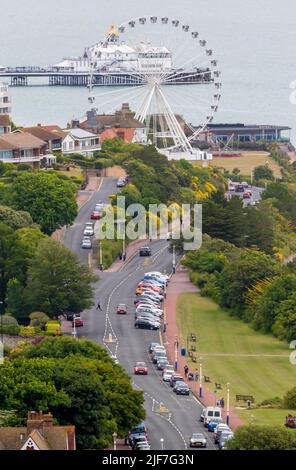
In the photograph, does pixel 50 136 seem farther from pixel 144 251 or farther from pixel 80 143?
pixel 144 251

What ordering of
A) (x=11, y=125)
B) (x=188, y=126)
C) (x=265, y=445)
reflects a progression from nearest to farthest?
(x=265, y=445) → (x=11, y=125) → (x=188, y=126)

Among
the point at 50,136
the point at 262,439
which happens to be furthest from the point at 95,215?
the point at 262,439

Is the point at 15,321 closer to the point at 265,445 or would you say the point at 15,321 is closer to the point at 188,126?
the point at 265,445

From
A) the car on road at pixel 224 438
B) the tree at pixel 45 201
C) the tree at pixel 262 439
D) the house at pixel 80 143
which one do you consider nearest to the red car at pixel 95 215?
the tree at pixel 45 201

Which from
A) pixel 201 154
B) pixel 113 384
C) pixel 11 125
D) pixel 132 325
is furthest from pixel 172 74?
pixel 113 384

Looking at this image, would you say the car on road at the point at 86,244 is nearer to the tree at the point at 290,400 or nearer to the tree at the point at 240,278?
the tree at the point at 240,278

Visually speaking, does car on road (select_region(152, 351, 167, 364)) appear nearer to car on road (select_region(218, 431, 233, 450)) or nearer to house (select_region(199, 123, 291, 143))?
car on road (select_region(218, 431, 233, 450))
